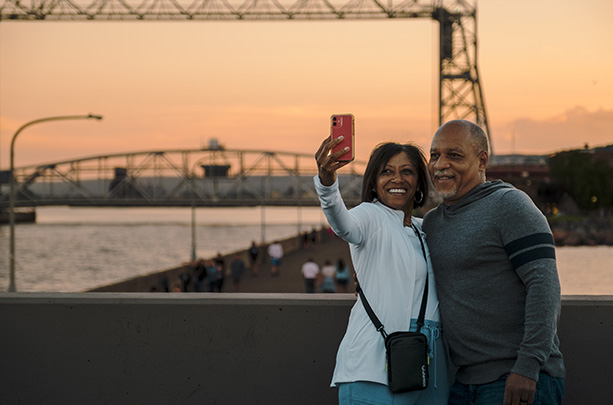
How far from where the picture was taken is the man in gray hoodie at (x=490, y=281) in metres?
2.92

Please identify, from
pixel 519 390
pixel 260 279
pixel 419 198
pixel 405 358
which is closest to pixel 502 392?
pixel 519 390

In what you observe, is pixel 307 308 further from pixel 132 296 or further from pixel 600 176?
pixel 600 176

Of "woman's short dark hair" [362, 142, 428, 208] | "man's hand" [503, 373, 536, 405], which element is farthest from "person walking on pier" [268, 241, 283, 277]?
"man's hand" [503, 373, 536, 405]

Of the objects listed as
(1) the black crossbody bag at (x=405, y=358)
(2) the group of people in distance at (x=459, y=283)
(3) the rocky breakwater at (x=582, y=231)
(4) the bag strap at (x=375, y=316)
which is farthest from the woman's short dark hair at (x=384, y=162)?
(3) the rocky breakwater at (x=582, y=231)

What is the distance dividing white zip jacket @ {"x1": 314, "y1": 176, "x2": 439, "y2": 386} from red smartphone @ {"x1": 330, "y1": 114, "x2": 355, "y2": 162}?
0.49 feet

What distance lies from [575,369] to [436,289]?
1.68 metres

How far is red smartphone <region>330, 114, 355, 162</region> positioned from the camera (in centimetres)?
313

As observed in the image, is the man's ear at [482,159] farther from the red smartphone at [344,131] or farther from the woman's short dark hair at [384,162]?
the red smartphone at [344,131]

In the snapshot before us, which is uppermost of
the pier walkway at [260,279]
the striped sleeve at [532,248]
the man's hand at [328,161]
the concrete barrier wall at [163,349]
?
the man's hand at [328,161]

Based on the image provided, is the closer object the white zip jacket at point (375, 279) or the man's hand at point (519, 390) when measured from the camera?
the man's hand at point (519, 390)

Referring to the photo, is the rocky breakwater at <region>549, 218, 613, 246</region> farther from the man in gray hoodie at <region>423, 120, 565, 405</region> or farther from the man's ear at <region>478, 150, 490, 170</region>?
the man in gray hoodie at <region>423, 120, 565, 405</region>

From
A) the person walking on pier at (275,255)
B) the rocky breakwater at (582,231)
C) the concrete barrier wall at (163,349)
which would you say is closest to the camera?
the concrete barrier wall at (163,349)

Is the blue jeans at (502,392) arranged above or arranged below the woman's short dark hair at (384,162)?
below

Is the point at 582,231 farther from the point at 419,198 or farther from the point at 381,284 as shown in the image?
the point at 381,284
